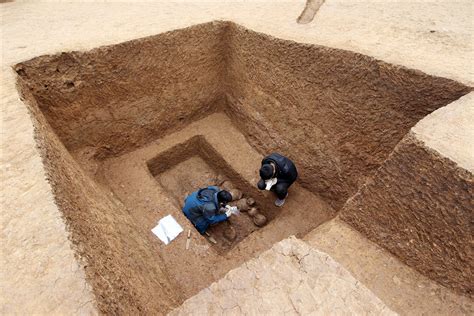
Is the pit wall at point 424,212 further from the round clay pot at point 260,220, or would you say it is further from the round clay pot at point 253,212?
the round clay pot at point 253,212

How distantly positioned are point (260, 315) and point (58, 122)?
3044 mm

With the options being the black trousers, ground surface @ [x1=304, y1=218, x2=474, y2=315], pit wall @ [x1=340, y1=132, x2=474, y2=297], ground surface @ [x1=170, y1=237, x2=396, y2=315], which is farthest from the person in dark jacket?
ground surface @ [x1=170, y1=237, x2=396, y2=315]

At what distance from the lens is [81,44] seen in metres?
3.27

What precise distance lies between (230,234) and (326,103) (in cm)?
187

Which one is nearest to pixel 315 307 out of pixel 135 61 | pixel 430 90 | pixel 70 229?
pixel 70 229

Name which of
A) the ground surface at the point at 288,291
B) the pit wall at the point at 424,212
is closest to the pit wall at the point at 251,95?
the pit wall at the point at 424,212

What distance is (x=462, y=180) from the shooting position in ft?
5.75

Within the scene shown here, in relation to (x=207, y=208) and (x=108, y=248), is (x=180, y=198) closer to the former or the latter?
(x=207, y=208)

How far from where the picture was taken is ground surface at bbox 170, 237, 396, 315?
1.42m

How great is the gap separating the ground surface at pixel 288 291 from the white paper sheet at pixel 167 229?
1737mm

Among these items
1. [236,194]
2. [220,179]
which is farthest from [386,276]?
[220,179]

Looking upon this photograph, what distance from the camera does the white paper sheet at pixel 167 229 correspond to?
10.4 feet

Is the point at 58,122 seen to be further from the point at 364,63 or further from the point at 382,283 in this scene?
the point at 382,283

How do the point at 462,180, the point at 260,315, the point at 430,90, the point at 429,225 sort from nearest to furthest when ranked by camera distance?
the point at 260,315, the point at 462,180, the point at 429,225, the point at 430,90
